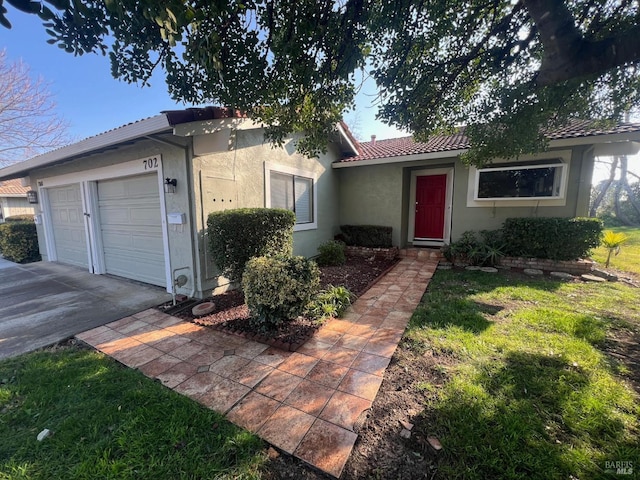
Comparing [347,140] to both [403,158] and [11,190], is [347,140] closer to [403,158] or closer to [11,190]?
[403,158]

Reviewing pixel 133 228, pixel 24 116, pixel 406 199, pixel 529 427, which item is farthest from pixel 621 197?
pixel 24 116

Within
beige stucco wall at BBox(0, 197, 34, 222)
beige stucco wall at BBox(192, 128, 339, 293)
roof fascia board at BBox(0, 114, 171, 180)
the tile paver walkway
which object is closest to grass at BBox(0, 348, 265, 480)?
the tile paver walkway

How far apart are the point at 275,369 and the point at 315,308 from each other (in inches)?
56.4

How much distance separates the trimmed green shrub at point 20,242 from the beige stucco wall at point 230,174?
867cm

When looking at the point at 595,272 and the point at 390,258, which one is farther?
the point at 390,258

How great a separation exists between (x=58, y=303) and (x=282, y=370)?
470 centimetres

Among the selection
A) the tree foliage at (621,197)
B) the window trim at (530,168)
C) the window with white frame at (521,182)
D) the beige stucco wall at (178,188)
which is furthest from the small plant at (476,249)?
the tree foliage at (621,197)

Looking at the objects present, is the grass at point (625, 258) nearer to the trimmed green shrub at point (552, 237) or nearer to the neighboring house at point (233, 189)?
the trimmed green shrub at point (552, 237)

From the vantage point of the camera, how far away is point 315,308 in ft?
13.6

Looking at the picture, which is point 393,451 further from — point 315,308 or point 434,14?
point 434,14

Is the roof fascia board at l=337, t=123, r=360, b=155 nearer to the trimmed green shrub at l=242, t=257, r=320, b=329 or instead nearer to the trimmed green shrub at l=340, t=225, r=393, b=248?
the trimmed green shrub at l=340, t=225, r=393, b=248

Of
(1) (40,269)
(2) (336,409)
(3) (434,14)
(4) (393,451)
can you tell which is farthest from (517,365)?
(1) (40,269)

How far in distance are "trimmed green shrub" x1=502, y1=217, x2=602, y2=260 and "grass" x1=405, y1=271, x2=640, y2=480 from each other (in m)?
1.94

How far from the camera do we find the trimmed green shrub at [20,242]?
340 inches
